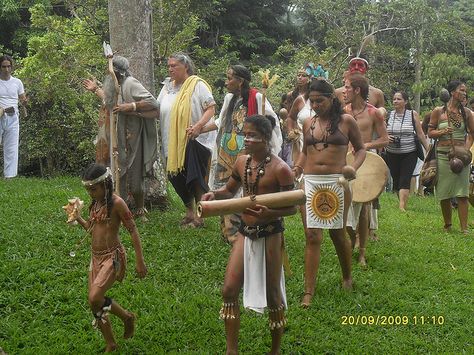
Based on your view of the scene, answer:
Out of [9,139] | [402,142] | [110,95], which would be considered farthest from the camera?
[9,139]

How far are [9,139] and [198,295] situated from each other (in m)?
6.83

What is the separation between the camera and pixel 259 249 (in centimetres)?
443

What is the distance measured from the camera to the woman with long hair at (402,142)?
1042 centimetres

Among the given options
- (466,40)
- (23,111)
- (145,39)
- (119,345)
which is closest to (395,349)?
(119,345)

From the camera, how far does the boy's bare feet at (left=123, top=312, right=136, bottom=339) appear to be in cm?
465

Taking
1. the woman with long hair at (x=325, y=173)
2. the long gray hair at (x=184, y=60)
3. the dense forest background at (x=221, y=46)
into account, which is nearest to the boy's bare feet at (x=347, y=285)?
the woman with long hair at (x=325, y=173)

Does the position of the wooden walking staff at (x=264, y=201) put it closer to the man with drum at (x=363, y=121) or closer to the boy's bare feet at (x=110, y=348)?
the boy's bare feet at (x=110, y=348)

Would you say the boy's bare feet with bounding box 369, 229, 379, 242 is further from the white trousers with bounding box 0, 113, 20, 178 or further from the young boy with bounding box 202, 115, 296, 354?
the white trousers with bounding box 0, 113, 20, 178

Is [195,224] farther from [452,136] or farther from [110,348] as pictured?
[452,136]

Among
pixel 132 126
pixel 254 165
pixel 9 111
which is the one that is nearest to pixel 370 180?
pixel 254 165

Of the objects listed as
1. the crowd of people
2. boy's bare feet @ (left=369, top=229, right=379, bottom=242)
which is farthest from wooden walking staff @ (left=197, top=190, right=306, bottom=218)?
boy's bare feet @ (left=369, top=229, right=379, bottom=242)

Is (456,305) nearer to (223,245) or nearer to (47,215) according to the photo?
(223,245)

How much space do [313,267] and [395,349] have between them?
1.08 metres
